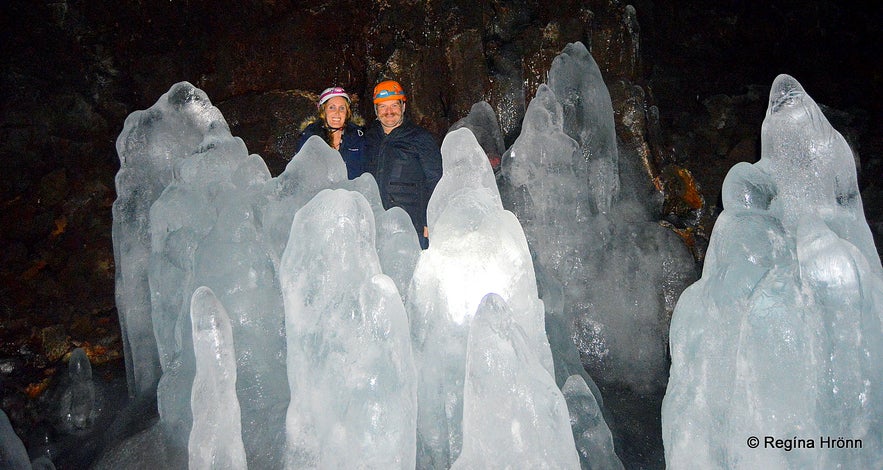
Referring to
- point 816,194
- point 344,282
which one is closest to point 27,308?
point 344,282

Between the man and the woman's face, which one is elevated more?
the woman's face

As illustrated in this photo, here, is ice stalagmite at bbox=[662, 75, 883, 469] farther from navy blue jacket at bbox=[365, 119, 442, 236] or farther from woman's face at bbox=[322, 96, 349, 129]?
woman's face at bbox=[322, 96, 349, 129]

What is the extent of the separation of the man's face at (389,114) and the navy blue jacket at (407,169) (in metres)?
0.15

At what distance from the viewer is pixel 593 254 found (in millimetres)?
6105

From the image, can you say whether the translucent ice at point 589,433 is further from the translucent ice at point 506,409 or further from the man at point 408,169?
the man at point 408,169

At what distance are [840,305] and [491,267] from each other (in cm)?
160

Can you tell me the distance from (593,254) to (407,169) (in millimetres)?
2113

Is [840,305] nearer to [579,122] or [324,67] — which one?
[579,122]

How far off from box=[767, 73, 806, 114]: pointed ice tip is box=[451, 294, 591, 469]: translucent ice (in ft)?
6.20

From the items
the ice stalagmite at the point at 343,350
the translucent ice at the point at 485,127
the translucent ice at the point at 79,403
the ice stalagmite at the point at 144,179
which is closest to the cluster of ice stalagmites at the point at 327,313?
the ice stalagmite at the point at 343,350

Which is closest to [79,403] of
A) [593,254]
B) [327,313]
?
[327,313]

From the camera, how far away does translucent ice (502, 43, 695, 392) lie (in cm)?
575

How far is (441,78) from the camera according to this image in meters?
8.18

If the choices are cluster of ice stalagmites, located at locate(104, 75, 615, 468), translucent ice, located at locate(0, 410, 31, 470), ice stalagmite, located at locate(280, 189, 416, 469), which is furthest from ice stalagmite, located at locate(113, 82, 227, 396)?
ice stalagmite, located at locate(280, 189, 416, 469)
